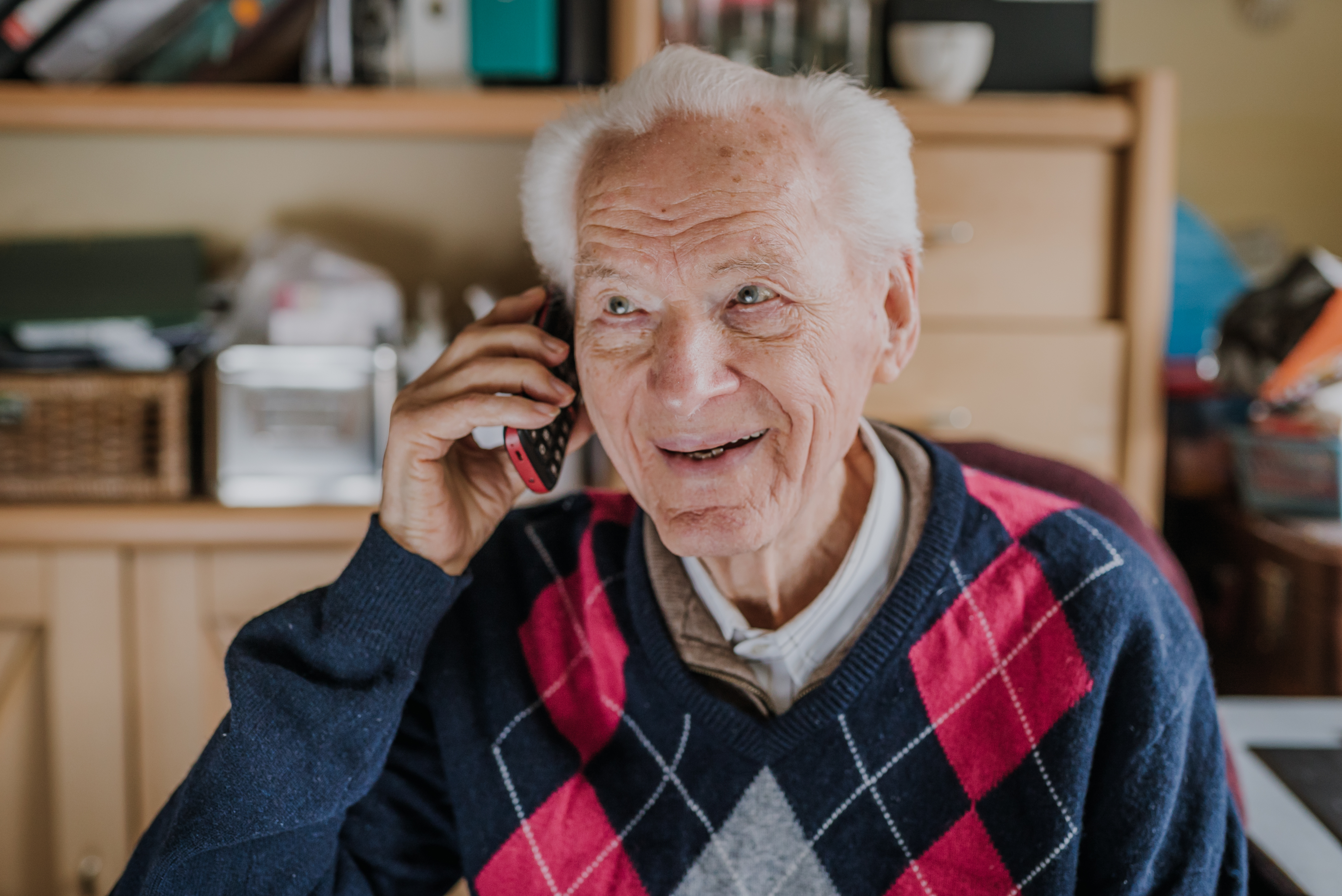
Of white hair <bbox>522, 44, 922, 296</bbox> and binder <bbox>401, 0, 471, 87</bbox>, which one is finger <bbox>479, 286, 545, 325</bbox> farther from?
binder <bbox>401, 0, 471, 87</bbox>

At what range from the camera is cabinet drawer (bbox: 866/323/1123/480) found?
1657 millimetres

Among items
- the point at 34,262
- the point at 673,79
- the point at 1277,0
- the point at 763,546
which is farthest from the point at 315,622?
the point at 1277,0

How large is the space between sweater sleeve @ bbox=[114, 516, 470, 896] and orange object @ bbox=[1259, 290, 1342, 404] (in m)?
1.39

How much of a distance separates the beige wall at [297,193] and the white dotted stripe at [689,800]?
110cm

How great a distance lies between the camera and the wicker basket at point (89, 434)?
60.5 inches

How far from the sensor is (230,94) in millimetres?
1546

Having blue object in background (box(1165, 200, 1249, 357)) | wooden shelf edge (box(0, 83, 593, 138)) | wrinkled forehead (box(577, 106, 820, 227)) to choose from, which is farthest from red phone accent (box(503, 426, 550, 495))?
blue object in background (box(1165, 200, 1249, 357))

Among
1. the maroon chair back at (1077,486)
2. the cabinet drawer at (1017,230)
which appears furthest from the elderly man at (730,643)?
the cabinet drawer at (1017,230)

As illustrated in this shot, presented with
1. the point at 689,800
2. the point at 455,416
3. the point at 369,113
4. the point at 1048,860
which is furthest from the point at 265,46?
the point at 1048,860

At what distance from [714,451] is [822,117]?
0.98 feet

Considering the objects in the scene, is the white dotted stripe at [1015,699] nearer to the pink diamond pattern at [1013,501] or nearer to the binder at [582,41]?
the pink diamond pattern at [1013,501]

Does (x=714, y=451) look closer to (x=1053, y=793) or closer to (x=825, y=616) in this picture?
(x=825, y=616)

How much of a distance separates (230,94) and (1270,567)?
1.85 metres

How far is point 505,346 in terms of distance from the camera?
921mm
